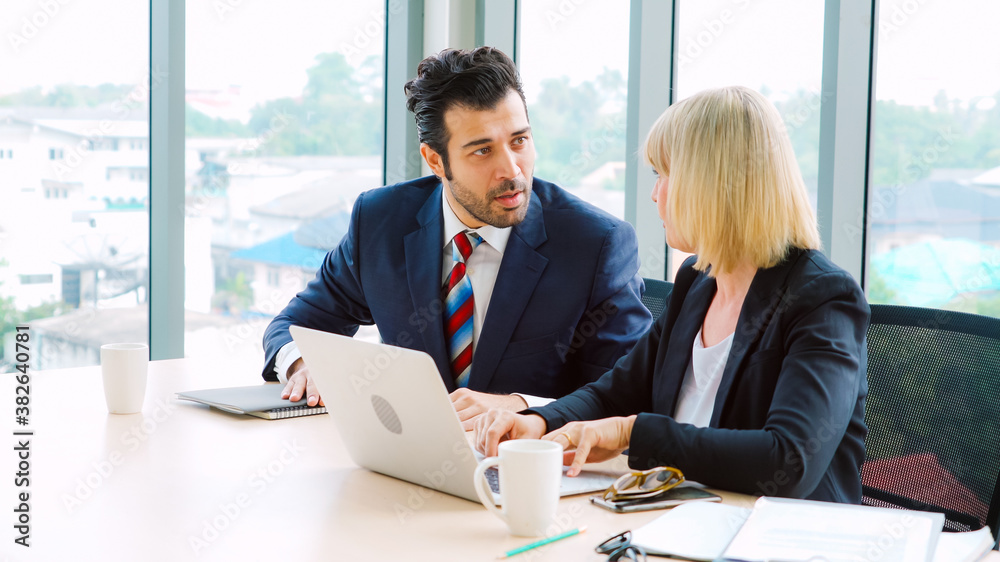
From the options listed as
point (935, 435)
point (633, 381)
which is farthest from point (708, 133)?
point (935, 435)

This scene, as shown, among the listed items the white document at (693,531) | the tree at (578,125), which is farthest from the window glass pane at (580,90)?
the white document at (693,531)

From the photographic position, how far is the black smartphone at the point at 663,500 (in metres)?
1.11

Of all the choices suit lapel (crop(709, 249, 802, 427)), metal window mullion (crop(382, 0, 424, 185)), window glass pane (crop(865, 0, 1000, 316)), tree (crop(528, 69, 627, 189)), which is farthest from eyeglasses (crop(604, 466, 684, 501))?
metal window mullion (crop(382, 0, 424, 185))

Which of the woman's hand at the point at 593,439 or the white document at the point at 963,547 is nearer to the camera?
the white document at the point at 963,547

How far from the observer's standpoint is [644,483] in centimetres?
117

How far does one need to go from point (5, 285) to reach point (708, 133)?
237cm

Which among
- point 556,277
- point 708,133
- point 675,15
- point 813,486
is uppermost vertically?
point 675,15

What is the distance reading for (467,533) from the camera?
3.38 feet

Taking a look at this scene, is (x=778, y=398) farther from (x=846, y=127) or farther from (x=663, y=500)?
(x=846, y=127)

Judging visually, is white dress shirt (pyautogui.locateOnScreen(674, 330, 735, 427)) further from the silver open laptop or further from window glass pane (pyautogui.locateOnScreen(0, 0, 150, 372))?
window glass pane (pyautogui.locateOnScreen(0, 0, 150, 372))

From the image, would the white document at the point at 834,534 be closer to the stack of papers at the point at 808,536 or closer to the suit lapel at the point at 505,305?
the stack of papers at the point at 808,536

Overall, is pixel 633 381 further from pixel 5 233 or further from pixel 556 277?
pixel 5 233

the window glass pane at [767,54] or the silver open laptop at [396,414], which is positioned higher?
the window glass pane at [767,54]

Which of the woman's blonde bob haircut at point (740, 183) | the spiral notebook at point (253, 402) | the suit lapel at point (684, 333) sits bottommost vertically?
the spiral notebook at point (253, 402)
